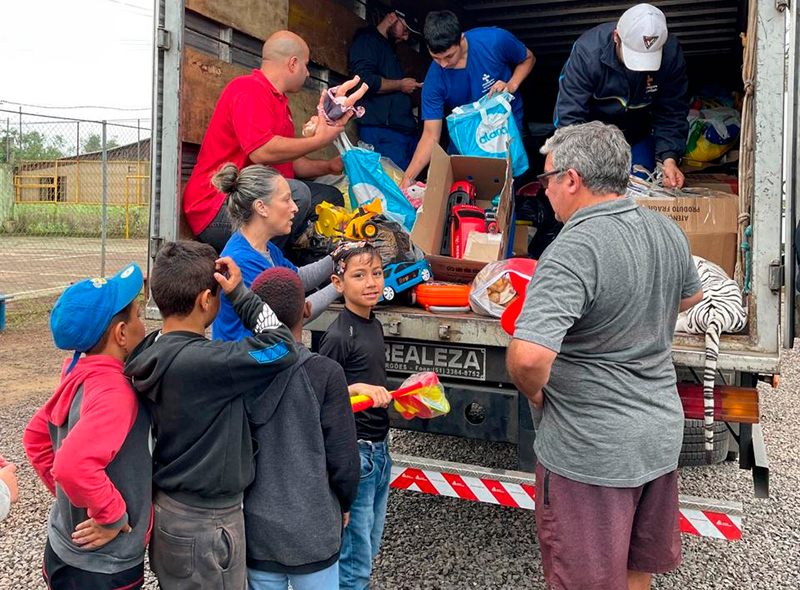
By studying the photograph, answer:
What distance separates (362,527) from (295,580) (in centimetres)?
43

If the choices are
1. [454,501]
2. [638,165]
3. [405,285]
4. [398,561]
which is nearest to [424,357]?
[405,285]

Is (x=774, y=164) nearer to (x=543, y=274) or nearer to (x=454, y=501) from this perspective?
(x=543, y=274)

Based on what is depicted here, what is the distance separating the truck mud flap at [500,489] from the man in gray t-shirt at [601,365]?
429 millimetres

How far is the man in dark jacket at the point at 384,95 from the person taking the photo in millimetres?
4770

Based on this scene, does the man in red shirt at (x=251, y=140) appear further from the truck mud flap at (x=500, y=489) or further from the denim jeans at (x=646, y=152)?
the denim jeans at (x=646, y=152)

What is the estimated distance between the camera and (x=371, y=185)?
12.5 ft

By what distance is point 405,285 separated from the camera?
3078 mm

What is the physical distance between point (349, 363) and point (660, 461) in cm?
102

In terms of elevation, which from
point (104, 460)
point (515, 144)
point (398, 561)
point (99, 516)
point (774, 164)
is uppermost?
point (515, 144)

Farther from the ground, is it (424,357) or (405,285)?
(405,285)

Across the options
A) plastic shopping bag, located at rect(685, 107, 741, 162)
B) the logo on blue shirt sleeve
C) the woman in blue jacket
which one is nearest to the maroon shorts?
the logo on blue shirt sleeve

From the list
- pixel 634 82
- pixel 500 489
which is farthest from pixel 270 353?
pixel 634 82

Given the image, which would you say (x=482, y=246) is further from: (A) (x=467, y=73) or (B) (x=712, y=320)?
(A) (x=467, y=73)

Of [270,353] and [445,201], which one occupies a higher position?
[445,201]
